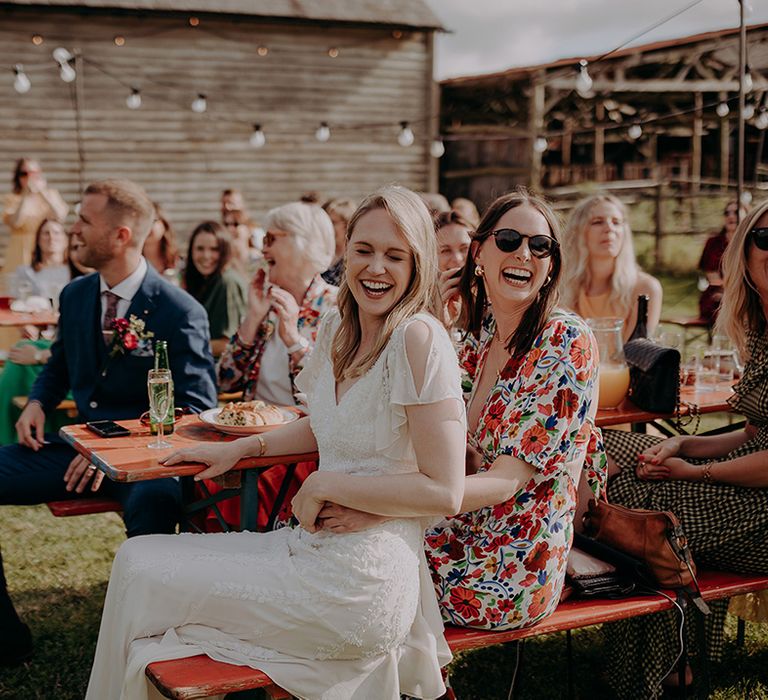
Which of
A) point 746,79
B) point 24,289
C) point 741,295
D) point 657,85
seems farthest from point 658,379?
point 657,85

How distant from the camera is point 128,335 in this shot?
3783mm

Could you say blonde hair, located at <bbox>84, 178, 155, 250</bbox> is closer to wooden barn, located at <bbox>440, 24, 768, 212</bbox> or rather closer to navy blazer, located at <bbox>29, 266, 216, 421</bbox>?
navy blazer, located at <bbox>29, 266, 216, 421</bbox>

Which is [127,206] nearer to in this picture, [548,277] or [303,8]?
[548,277]

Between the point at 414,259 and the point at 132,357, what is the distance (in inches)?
70.6

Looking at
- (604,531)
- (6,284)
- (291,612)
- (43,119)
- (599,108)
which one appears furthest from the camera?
(599,108)

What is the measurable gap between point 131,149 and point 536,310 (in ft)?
44.8

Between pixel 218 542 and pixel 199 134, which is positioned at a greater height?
pixel 199 134

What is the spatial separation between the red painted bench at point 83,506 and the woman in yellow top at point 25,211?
23.4ft

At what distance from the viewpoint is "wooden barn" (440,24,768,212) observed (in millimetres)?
17625

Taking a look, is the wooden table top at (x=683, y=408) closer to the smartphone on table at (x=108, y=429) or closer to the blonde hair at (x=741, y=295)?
the blonde hair at (x=741, y=295)

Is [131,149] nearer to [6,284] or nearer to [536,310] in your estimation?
[6,284]

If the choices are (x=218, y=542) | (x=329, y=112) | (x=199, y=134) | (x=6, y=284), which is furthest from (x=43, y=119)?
(x=218, y=542)

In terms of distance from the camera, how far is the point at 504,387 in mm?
2646

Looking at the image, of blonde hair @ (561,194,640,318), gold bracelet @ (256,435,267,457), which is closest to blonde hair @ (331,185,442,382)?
gold bracelet @ (256,435,267,457)
